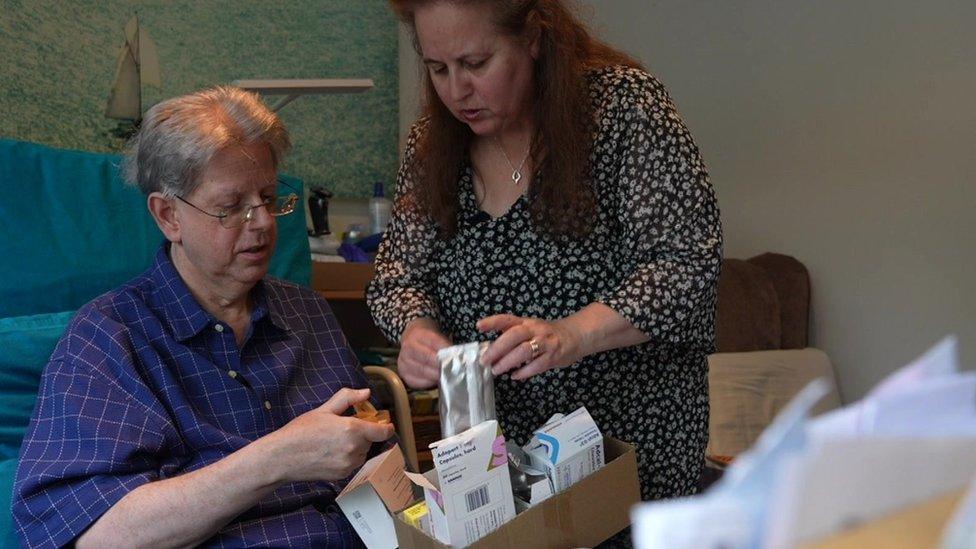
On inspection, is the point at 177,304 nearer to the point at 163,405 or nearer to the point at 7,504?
the point at 163,405

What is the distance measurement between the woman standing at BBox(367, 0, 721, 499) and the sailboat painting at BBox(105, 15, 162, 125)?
4.63 feet

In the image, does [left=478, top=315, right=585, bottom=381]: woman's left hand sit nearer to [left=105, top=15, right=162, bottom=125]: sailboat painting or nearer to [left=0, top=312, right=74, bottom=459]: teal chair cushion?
[left=0, top=312, right=74, bottom=459]: teal chair cushion

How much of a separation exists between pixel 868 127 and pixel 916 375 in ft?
9.14

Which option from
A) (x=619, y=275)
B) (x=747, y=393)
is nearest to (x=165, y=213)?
(x=619, y=275)

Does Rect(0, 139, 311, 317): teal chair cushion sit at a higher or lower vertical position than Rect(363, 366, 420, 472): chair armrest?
higher


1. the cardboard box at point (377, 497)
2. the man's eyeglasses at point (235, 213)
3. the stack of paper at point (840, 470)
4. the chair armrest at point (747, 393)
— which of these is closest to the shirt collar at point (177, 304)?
the man's eyeglasses at point (235, 213)

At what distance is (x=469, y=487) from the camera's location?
110cm

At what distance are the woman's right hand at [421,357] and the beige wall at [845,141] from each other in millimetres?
1513

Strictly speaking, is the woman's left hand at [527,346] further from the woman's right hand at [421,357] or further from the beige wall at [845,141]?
the beige wall at [845,141]

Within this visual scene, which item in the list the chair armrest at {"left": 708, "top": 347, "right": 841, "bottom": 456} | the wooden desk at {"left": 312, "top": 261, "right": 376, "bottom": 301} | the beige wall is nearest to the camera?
the wooden desk at {"left": 312, "top": 261, "right": 376, "bottom": 301}

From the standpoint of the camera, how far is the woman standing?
1.41 meters

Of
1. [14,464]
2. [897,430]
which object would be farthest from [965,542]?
[14,464]

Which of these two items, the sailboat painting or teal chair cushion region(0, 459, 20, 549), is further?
the sailboat painting

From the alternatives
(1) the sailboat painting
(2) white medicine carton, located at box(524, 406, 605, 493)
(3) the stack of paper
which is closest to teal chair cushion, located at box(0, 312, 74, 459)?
(2) white medicine carton, located at box(524, 406, 605, 493)
